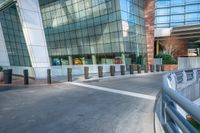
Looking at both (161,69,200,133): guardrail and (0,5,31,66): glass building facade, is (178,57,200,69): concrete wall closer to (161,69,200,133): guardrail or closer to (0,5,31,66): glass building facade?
(0,5,31,66): glass building facade

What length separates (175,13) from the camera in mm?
40000

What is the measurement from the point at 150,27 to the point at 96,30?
40.5ft

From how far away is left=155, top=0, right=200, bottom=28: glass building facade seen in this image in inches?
1521

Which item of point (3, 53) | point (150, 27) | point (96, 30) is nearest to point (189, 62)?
point (150, 27)

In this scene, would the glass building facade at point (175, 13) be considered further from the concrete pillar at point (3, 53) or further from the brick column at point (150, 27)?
the concrete pillar at point (3, 53)

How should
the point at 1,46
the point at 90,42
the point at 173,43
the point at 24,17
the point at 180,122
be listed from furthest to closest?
1. the point at 90,42
2. the point at 173,43
3. the point at 1,46
4. the point at 24,17
5. the point at 180,122

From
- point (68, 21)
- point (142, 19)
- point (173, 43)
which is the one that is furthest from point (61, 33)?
point (173, 43)

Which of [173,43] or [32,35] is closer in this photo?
[32,35]

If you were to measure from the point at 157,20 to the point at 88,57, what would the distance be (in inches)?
738

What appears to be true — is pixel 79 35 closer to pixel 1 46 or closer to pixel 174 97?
pixel 1 46

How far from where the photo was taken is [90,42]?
39.2m

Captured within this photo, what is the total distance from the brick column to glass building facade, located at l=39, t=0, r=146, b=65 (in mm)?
1067

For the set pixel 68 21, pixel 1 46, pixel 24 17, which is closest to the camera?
pixel 24 17

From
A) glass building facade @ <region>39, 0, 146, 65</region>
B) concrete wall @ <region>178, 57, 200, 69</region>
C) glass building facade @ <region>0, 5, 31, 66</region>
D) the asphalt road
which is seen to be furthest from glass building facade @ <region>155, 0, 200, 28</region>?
the asphalt road
